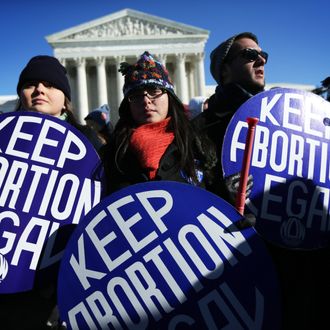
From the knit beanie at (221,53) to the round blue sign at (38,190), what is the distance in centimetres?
97

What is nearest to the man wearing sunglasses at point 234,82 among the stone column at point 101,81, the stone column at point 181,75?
the stone column at point 181,75

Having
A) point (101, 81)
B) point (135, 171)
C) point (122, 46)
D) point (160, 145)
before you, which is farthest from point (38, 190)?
point (122, 46)

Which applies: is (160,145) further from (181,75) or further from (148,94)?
(181,75)

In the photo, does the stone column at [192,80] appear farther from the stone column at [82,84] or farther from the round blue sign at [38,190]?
the round blue sign at [38,190]

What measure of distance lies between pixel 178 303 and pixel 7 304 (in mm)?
821

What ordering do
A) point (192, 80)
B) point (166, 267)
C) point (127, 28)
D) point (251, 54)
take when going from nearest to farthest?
1. point (166, 267)
2. point (251, 54)
3. point (127, 28)
4. point (192, 80)

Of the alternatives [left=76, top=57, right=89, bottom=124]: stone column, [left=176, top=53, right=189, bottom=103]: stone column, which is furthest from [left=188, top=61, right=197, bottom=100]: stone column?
[left=76, top=57, right=89, bottom=124]: stone column

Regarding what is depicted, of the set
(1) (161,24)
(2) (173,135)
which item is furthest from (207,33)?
(2) (173,135)

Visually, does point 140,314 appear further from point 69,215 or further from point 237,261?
point 69,215

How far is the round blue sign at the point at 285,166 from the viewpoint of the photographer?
4.52 ft

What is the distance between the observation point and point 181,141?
150cm

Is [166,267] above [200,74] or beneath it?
above

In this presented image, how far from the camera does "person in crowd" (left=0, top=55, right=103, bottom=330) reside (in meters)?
1.49

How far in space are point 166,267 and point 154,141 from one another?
1.84 feet
